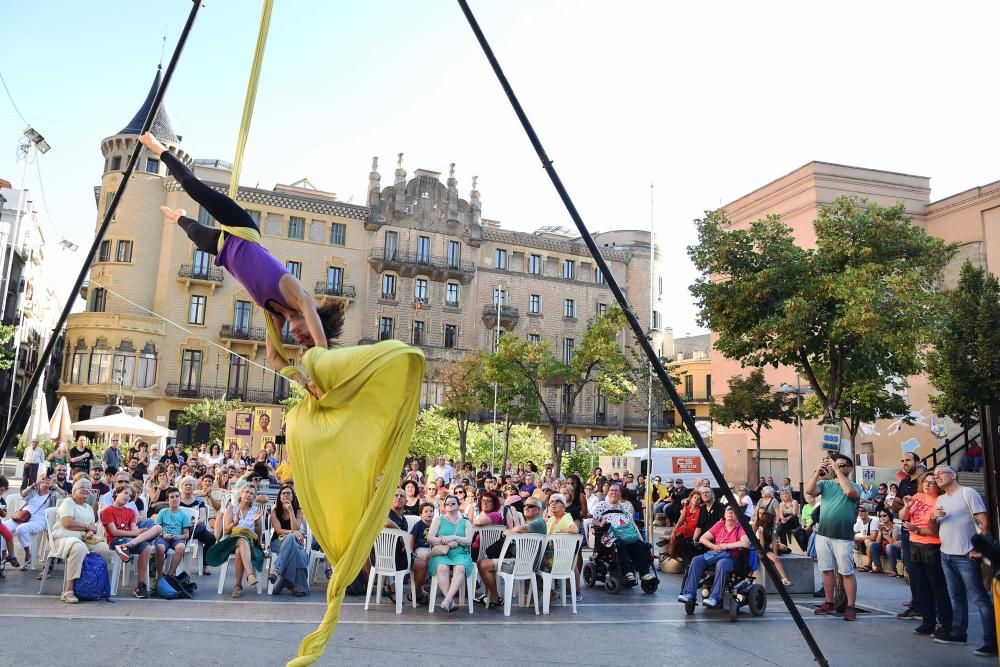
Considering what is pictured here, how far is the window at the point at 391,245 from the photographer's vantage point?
149 feet

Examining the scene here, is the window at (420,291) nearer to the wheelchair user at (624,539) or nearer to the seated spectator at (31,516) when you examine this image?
the seated spectator at (31,516)

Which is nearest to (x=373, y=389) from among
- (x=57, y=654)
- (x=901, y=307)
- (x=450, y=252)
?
(x=57, y=654)

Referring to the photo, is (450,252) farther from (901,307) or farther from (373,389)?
(373,389)

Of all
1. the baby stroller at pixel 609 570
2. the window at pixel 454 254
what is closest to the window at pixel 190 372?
the window at pixel 454 254

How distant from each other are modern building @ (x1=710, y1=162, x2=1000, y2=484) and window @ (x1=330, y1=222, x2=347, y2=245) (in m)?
22.5

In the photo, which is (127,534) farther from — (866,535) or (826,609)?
(866,535)

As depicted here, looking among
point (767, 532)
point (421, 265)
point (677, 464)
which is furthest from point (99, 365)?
point (767, 532)

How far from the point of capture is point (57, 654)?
588 cm

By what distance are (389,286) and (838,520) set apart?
38865 mm

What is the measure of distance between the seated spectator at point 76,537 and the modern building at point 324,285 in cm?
2819

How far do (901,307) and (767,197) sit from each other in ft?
50.0

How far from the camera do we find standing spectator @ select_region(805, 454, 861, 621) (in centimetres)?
842

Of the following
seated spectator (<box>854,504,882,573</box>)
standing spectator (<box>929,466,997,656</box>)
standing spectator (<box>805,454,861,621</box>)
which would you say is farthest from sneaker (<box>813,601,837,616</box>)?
seated spectator (<box>854,504,882,573</box>)

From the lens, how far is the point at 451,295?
155 ft
